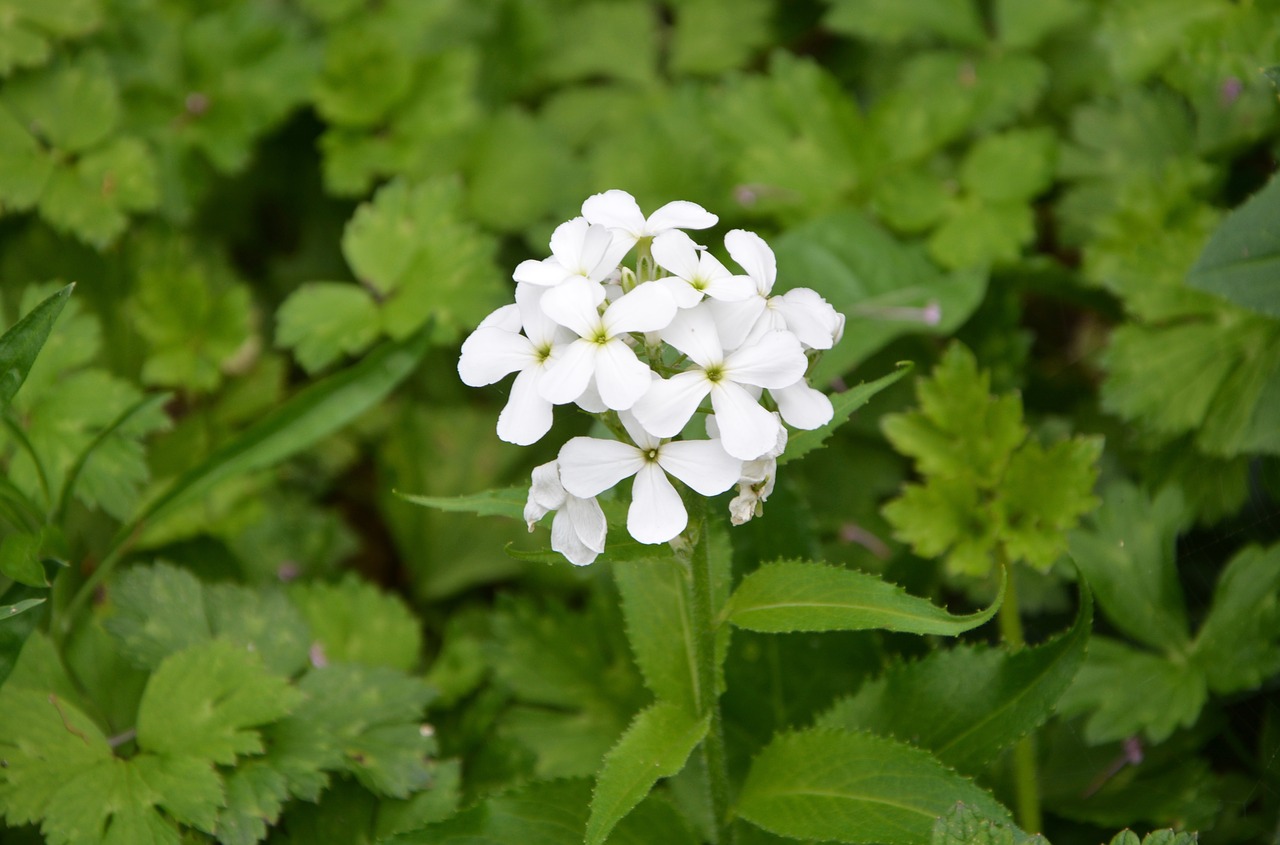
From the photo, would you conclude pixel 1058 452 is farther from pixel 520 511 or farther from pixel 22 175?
pixel 22 175

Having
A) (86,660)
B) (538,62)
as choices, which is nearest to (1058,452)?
(86,660)

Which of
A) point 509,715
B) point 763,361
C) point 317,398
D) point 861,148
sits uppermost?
point 763,361

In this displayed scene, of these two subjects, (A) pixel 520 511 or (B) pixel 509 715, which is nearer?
(A) pixel 520 511

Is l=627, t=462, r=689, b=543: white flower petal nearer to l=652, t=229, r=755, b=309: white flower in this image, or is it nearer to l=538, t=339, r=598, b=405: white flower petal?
l=538, t=339, r=598, b=405: white flower petal

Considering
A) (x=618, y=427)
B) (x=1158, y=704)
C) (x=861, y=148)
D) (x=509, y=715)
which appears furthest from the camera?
(x=861, y=148)

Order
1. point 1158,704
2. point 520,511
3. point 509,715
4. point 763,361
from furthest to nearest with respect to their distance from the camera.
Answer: point 509,715 → point 1158,704 → point 520,511 → point 763,361

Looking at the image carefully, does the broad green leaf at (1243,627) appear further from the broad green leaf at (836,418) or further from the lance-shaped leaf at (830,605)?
the broad green leaf at (836,418)

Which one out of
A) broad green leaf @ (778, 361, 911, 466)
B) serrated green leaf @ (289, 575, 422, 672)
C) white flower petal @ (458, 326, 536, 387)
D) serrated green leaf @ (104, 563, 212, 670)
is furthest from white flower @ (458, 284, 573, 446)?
serrated green leaf @ (289, 575, 422, 672)
